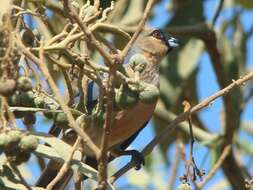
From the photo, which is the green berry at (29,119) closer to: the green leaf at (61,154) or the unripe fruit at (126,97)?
the green leaf at (61,154)

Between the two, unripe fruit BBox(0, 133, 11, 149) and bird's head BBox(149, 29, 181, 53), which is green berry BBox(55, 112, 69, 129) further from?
bird's head BBox(149, 29, 181, 53)

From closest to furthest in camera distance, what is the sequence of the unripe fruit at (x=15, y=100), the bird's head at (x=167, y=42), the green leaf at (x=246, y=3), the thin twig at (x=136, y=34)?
the thin twig at (x=136, y=34), the unripe fruit at (x=15, y=100), the bird's head at (x=167, y=42), the green leaf at (x=246, y=3)

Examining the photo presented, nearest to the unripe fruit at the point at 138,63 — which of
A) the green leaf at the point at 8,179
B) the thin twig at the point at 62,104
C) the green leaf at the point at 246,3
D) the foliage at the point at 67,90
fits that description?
the foliage at the point at 67,90

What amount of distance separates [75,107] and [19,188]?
27 cm

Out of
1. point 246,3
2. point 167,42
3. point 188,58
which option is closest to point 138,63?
point 167,42

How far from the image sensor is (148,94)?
1834 millimetres

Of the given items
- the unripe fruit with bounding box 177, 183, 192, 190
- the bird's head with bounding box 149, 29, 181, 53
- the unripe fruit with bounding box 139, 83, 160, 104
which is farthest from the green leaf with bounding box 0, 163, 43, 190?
the bird's head with bounding box 149, 29, 181, 53

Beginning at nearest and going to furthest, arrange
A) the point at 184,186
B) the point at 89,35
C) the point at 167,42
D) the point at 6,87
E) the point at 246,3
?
1. the point at 6,87
2. the point at 89,35
3. the point at 184,186
4. the point at 167,42
5. the point at 246,3

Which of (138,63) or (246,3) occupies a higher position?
(138,63)

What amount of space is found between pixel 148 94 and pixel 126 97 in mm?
54

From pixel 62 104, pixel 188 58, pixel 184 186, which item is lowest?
pixel 188 58

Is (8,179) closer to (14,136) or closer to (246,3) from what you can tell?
(14,136)

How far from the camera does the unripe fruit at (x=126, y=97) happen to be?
5.90 feet

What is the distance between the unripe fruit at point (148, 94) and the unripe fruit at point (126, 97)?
18mm
